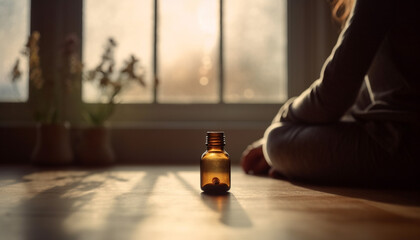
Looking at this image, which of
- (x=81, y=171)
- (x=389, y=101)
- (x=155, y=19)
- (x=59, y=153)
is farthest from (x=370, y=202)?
(x=155, y=19)

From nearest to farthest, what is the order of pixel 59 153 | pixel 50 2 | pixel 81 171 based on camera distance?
pixel 81 171
pixel 59 153
pixel 50 2

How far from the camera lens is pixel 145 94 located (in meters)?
2.24

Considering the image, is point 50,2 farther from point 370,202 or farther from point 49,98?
point 370,202

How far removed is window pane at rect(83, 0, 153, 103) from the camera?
2236 mm

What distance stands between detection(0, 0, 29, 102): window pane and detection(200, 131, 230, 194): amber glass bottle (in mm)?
1523

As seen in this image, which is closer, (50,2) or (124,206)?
(124,206)

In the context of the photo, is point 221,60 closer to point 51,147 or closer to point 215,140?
point 51,147

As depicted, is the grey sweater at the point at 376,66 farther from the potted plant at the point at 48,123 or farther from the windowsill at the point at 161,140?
the potted plant at the point at 48,123

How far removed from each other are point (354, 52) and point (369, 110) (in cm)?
20

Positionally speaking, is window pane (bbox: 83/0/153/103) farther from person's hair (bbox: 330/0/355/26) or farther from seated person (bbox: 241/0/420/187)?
seated person (bbox: 241/0/420/187)

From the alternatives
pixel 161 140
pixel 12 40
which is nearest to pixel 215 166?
pixel 161 140

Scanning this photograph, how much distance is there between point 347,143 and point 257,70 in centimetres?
122

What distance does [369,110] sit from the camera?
1.16 metres

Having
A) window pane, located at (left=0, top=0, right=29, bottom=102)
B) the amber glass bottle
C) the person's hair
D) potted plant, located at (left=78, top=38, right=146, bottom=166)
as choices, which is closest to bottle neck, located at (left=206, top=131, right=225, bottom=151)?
the amber glass bottle
